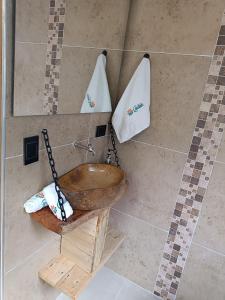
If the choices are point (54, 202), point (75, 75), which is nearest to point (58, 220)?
point (54, 202)

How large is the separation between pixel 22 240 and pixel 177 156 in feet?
3.29

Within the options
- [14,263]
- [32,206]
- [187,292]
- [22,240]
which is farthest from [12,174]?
[187,292]

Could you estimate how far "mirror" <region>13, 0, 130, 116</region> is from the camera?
0.93 metres

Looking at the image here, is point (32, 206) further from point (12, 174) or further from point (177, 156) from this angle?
point (177, 156)

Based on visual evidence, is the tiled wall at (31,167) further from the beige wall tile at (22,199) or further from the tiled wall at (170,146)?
the tiled wall at (170,146)

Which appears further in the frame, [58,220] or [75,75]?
[75,75]

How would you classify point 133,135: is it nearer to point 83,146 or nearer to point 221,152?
point 83,146

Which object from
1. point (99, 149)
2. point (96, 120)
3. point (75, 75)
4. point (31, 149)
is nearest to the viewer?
point (31, 149)

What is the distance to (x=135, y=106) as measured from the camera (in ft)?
4.72

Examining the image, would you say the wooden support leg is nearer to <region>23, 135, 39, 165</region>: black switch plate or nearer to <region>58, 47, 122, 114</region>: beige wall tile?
<region>23, 135, 39, 165</region>: black switch plate

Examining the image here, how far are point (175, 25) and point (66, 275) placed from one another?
1.60 meters

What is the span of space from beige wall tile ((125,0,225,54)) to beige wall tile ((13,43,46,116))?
68cm

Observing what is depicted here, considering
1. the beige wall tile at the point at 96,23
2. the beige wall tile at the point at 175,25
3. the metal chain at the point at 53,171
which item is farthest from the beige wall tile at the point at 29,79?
the beige wall tile at the point at 175,25

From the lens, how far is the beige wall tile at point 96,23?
114 cm
